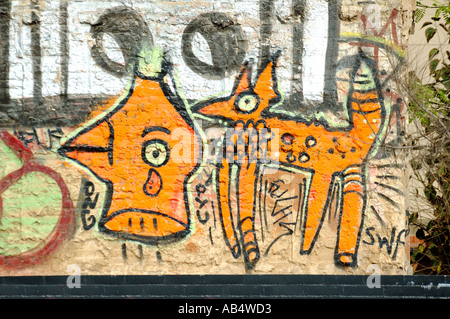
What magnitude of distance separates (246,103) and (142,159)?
1.10 meters

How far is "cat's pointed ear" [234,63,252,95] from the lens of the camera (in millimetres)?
5406

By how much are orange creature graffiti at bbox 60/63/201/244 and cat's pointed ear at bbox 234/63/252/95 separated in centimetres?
55

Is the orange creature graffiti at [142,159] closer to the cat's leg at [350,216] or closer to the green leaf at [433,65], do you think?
the cat's leg at [350,216]

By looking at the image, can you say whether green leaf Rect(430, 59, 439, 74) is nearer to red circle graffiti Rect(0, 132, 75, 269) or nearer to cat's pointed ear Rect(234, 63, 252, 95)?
cat's pointed ear Rect(234, 63, 252, 95)

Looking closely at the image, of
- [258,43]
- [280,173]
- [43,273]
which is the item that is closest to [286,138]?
[280,173]

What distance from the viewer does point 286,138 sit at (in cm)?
540

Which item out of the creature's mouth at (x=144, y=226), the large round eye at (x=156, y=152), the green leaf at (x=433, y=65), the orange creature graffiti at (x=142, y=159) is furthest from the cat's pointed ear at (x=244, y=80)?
the green leaf at (x=433, y=65)

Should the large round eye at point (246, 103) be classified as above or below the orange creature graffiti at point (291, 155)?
above

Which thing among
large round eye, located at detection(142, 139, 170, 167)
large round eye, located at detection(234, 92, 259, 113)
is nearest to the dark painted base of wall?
large round eye, located at detection(142, 139, 170, 167)

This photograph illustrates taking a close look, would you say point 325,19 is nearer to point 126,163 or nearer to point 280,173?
point 280,173

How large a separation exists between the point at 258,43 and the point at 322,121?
945 millimetres

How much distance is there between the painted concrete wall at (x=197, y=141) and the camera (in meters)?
5.36

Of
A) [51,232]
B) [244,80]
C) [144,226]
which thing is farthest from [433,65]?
[51,232]

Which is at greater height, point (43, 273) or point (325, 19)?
point (325, 19)
